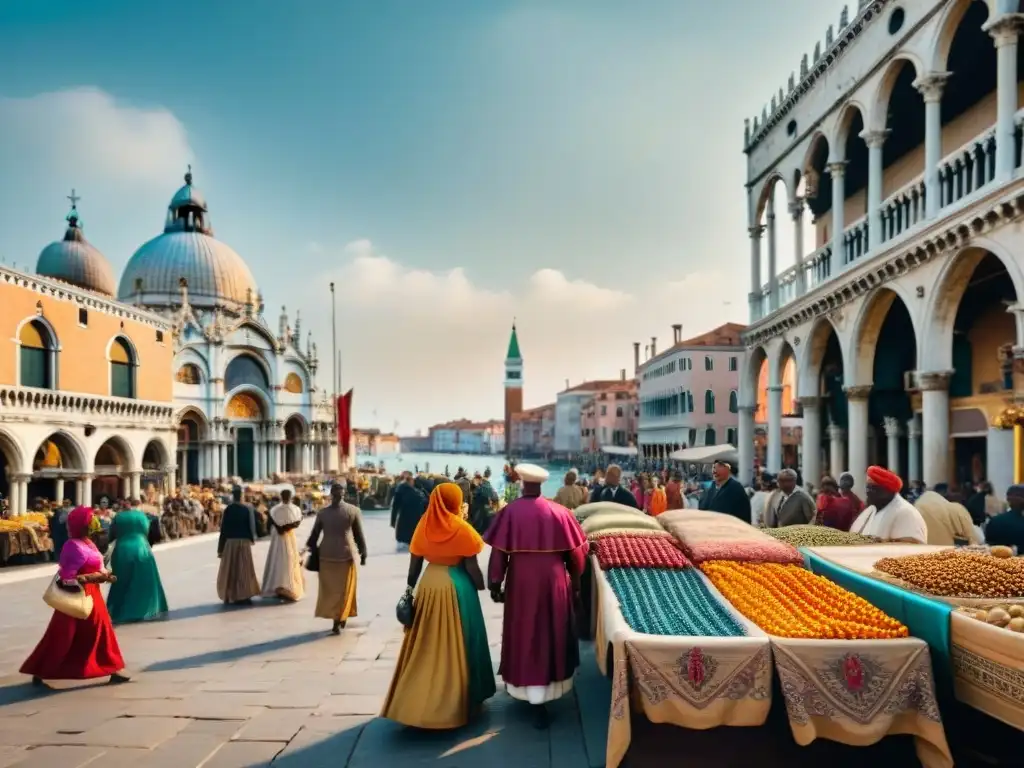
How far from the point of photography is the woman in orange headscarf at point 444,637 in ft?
14.8

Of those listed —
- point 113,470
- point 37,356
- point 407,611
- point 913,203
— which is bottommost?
point 113,470

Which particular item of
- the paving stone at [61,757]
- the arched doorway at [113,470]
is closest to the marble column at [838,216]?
the paving stone at [61,757]

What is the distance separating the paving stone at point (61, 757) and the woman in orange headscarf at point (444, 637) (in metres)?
1.72

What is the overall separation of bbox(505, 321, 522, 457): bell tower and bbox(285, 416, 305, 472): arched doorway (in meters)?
70.9

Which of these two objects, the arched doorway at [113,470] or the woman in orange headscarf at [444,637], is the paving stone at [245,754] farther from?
the arched doorway at [113,470]

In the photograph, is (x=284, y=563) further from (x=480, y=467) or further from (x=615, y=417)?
(x=480, y=467)

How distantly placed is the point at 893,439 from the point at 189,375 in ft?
116

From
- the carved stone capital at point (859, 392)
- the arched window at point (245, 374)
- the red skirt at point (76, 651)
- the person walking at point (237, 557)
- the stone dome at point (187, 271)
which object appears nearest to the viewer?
the red skirt at point (76, 651)

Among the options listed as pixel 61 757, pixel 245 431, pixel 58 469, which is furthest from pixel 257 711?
pixel 245 431

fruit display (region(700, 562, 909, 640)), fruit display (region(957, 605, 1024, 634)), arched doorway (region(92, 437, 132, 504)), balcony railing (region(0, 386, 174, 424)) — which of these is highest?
balcony railing (region(0, 386, 174, 424))

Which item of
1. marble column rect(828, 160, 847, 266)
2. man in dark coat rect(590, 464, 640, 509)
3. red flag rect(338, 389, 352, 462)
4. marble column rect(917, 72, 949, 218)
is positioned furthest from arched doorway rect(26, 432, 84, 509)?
marble column rect(917, 72, 949, 218)

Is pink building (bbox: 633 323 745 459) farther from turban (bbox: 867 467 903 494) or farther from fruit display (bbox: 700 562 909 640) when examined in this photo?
fruit display (bbox: 700 562 909 640)

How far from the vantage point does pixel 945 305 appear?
11250mm

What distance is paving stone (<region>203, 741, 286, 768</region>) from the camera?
413 centimetres
